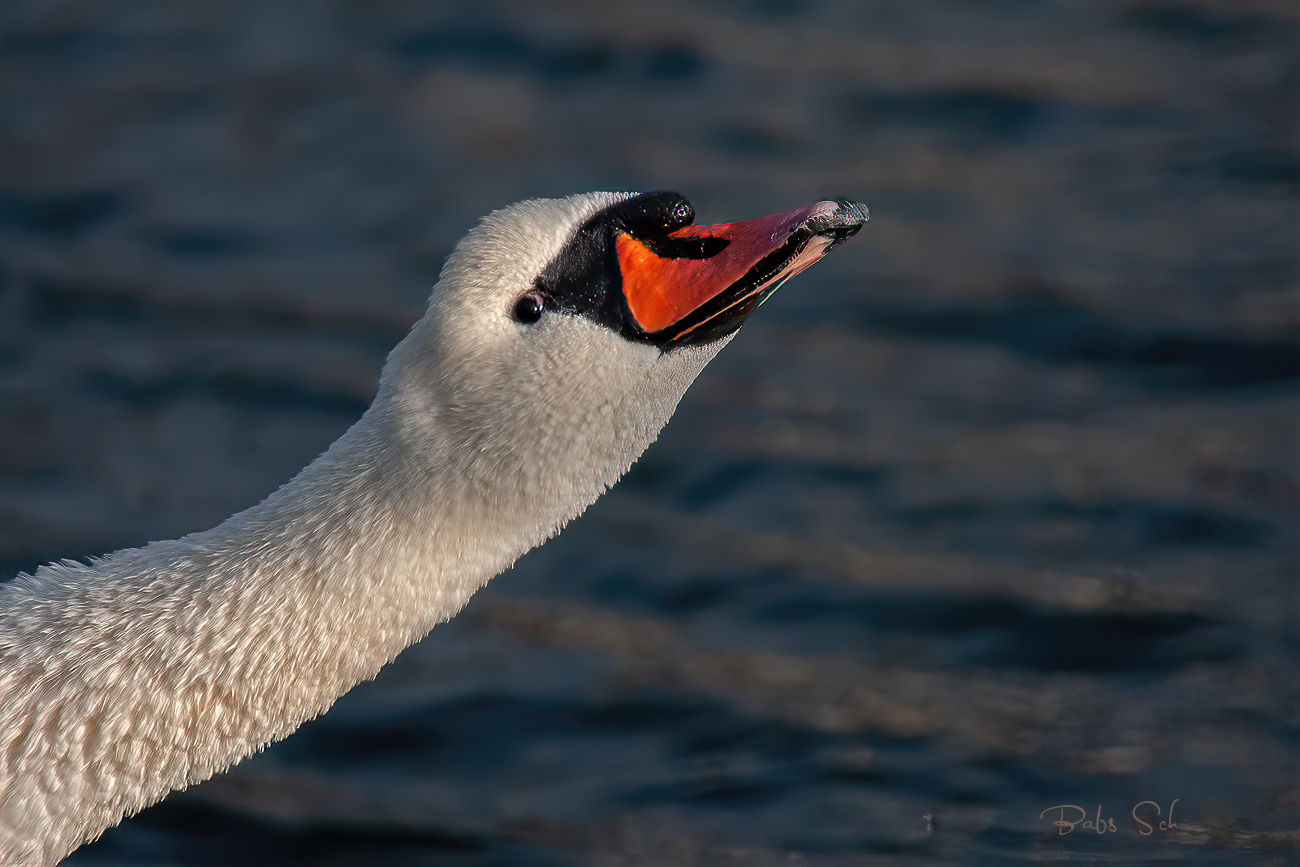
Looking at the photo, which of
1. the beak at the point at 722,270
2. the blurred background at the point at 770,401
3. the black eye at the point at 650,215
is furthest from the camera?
the blurred background at the point at 770,401

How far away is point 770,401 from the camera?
32.4 ft

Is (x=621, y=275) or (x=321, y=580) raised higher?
(x=621, y=275)

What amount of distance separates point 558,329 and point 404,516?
737 millimetres

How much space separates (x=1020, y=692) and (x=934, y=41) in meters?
6.60

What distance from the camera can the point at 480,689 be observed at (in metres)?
7.96

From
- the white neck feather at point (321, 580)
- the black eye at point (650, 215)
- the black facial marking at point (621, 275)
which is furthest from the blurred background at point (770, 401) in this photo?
the black eye at point (650, 215)

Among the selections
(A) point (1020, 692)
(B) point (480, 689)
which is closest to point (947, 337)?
(A) point (1020, 692)

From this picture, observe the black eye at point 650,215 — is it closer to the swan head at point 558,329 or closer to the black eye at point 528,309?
the swan head at point 558,329

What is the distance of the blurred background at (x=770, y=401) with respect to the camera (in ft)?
23.9

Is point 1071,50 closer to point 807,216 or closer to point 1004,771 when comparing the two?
point 1004,771

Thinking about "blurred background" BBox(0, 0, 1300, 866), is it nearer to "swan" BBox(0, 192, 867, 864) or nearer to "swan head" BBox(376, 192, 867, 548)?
"swan" BBox(0, 192, 867, 864)
